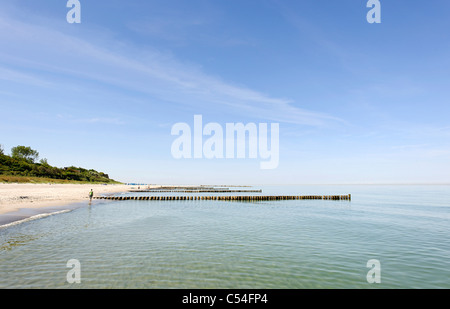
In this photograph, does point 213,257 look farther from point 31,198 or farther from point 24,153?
point 24,153

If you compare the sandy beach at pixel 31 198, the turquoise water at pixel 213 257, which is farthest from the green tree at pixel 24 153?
the turquoise water at pixel 213 257

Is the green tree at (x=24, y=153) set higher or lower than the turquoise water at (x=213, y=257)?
higher

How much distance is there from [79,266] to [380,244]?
22.3m

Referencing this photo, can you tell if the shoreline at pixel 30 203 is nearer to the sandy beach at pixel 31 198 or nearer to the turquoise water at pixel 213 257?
the sandy beach at pixel 31 198

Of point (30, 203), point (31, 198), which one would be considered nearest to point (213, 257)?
point (30, 203)

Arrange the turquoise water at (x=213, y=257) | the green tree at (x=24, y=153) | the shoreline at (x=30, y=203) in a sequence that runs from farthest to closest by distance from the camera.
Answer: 1. the green tree at (x=24, y=153)
2. the shoreline at (x=30, y=203)
3. the turquoise water at (x=213, y=257)

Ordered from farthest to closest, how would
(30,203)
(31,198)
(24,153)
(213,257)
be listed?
(24,153)
(31,198)
(30,203)
(213,257)

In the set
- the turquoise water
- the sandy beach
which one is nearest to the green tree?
the sandy beach

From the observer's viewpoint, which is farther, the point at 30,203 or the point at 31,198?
the point at 31,198
